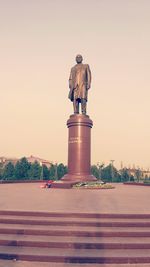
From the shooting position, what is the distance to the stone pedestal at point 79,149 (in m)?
15.9

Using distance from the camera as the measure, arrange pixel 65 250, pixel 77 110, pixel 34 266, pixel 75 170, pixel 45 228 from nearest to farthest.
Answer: pixel 34 266, pixel 65 250, pixel 45 228, pixel 75 170, pixel 77 110

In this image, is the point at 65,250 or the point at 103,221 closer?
the point at 65,250

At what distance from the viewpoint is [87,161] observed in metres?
16.1

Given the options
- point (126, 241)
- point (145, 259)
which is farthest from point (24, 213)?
point (145, 259)

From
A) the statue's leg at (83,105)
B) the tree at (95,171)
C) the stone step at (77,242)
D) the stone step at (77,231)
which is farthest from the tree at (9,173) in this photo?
the stone step at (77,242)

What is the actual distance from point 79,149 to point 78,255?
35.6 ft

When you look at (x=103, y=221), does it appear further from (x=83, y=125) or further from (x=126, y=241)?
(x=83, y=125)

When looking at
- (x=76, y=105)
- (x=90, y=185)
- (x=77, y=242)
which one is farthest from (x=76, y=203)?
(x=76, y=105)

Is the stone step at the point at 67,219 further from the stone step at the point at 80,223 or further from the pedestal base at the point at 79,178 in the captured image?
the pedestal base at the point at 79,178

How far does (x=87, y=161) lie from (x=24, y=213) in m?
9.18

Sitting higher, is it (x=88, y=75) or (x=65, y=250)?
(x=88, y=75)

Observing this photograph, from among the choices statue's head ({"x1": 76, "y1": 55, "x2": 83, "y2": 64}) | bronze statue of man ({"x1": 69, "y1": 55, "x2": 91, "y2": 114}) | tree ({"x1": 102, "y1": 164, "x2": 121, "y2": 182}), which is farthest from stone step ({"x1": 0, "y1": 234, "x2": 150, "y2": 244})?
tree ({"x1": 102, "y1": 164, "x2": 121, "y2": 182})

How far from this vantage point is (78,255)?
526cm

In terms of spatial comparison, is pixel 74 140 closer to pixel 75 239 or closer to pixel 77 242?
pixel 75 239
